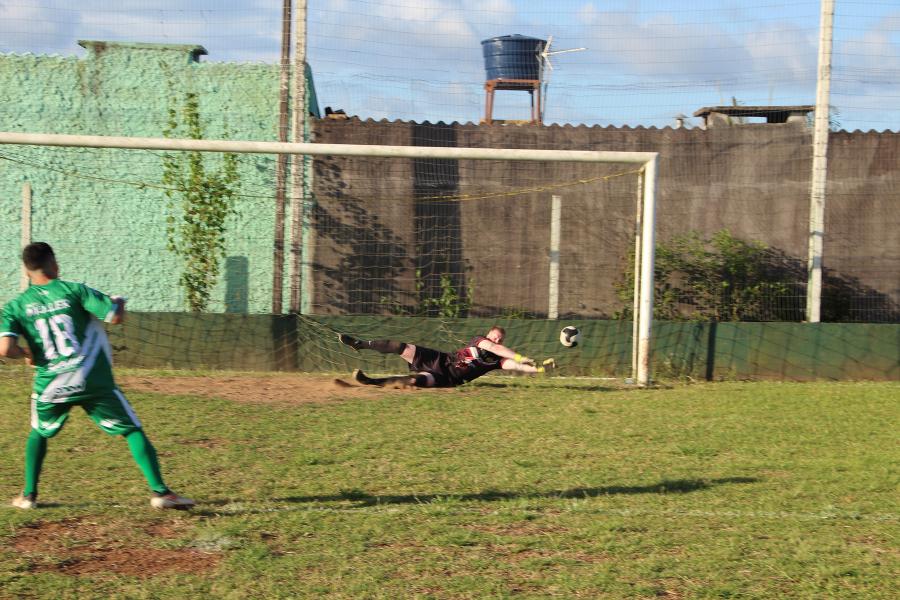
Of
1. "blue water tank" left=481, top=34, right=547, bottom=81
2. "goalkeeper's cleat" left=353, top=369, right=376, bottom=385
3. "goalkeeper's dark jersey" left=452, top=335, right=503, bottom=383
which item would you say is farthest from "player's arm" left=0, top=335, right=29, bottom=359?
"blue water tank" left=481, top=34, right=547, bottom=81

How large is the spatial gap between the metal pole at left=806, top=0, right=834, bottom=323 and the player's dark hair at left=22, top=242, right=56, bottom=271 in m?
10.7

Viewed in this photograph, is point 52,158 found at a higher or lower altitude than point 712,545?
higher

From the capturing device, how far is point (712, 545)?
5.33m

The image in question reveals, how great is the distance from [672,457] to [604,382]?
456 cm

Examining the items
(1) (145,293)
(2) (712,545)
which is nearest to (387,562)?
(2) (712,545)

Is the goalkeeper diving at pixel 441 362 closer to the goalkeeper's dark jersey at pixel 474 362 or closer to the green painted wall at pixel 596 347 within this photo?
the goalkeeper's dark jersey at pixel 474 362

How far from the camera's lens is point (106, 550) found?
5.13 m

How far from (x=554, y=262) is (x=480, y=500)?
759cm

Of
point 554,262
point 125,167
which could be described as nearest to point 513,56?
point 554,262

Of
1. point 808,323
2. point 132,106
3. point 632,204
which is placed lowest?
point 808,323

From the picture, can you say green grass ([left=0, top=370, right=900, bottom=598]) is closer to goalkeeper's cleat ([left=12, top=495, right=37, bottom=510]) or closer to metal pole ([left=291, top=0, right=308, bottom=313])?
goalkeeper's cleat ([left=12, top=495, right=37, bottom=510])

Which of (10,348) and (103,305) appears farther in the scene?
(103,305)

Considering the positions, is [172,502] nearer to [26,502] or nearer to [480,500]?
[26,502]

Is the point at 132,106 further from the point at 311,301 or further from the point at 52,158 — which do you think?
the point at 311,301
